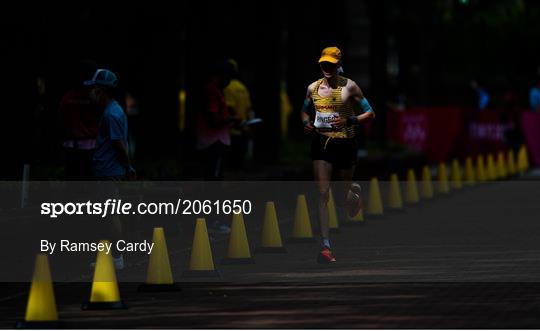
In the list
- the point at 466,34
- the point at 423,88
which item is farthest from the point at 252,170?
the point at 466,34

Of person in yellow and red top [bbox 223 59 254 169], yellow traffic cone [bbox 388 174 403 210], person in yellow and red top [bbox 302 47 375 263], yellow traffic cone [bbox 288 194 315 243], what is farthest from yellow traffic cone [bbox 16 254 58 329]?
yellow traffic cone [bbox 388 174 403 210]

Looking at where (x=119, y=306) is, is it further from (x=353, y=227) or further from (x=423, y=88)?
(x=423, y=88)

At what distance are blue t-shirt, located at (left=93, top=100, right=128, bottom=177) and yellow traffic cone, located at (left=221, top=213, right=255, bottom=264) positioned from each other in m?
1.22

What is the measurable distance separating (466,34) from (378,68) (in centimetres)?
2929

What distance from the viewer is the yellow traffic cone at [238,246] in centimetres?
1666

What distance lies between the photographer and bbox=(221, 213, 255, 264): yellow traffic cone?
16656mm

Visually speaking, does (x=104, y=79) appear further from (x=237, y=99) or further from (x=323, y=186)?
(x=237, y=99)

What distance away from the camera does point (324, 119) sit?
55.3ft

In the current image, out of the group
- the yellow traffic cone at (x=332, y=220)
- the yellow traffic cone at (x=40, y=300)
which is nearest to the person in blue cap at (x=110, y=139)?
the yellow traffic cone at (x=40, y=300)

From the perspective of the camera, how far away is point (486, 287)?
14453mm

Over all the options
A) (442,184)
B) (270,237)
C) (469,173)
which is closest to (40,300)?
(270,237)

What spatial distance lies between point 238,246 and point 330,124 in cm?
→ 139

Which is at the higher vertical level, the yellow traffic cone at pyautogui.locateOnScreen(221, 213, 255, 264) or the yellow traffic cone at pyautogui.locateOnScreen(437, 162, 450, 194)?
the yellow traffic cone at pyautogui.locateOnScreen(437, 162, 450, 194)

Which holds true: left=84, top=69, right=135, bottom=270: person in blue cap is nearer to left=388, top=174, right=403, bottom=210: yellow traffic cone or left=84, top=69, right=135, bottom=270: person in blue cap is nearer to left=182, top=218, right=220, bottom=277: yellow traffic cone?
left=182, top=218, right=220, bottom=277: yellow traffic cone
